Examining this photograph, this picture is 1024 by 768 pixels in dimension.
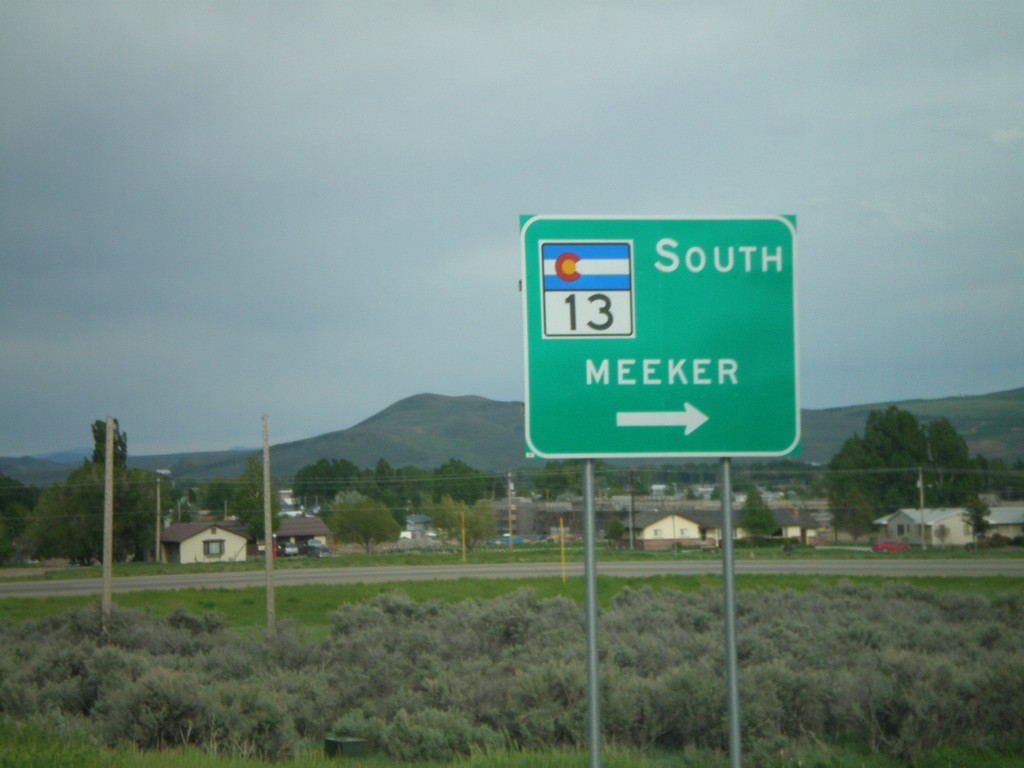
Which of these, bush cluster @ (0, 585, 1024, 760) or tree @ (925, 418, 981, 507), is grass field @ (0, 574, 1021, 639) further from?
tree @ (925, 418, 981, 507)

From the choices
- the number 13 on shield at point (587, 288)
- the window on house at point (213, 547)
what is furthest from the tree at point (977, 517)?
the number 13 on shield at point (587, 288)

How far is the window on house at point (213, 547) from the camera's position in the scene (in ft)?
205

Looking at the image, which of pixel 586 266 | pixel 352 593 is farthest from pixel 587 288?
pixel 352 593

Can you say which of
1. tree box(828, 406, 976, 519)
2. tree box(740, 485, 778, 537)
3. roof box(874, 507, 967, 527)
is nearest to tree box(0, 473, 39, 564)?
tree box(740, 485, 778, 537)

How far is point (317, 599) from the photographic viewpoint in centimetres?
3262

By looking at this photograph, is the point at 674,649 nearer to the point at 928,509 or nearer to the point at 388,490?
the point at 928,509

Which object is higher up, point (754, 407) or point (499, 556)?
point (754, 407)

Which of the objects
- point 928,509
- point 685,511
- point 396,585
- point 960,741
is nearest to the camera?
point 960,741

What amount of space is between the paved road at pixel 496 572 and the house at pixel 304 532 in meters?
26.5

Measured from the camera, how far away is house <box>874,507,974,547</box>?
49969mm

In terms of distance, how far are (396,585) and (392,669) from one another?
22.0 meters

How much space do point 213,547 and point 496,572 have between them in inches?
1089

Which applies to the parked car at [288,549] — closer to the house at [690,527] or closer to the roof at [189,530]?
the roof at [189,530]

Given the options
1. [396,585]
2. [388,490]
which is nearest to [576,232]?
[396,585]
